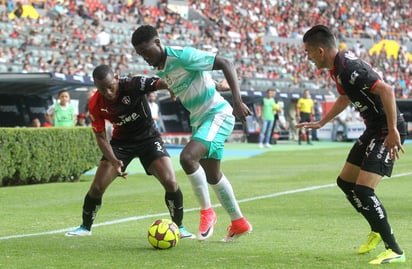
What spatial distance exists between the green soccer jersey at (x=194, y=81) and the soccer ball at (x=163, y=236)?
112cm

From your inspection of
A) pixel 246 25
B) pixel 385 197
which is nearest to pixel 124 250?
pixel 385 197

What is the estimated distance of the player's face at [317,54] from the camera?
8.03 meters

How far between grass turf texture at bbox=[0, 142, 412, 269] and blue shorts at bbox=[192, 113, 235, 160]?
38.1 inches

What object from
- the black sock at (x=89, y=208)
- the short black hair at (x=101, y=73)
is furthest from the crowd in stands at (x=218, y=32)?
the short black hair at (x=101, y=73)

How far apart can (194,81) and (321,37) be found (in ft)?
5.68

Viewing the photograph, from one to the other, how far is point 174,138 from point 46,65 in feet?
19.9

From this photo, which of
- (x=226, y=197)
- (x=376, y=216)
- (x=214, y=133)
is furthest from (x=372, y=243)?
(x=214, y=133)

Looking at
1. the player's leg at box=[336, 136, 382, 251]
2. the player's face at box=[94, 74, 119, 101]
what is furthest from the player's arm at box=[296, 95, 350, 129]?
the player's face at box=[94, 74, 119, 101]

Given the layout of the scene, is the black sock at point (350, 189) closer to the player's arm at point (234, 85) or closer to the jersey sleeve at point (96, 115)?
the player's arm at point (234, 85)

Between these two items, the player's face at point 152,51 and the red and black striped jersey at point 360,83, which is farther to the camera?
the player's face at point 152,51

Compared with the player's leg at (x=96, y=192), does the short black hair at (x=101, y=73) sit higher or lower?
higher

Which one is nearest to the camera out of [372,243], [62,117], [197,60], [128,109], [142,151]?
[372,243]

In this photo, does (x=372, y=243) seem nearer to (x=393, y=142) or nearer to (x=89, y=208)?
(x=393, y=142)

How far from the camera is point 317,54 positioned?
806 cm
